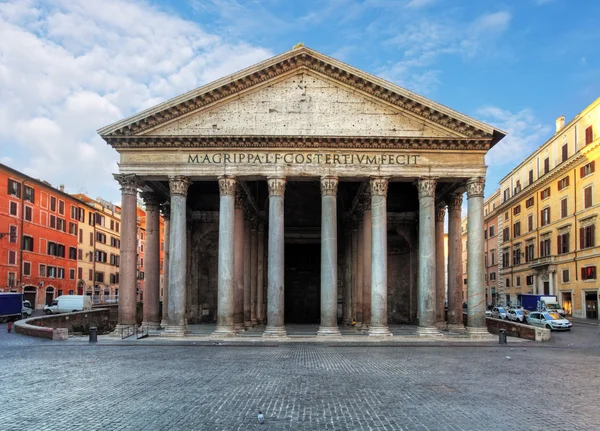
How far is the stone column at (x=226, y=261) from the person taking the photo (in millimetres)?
26688

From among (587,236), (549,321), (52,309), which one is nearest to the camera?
(549,321)

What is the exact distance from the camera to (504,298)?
64.4 m

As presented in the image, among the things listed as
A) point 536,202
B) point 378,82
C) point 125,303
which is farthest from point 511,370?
point 536,202

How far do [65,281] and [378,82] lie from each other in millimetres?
44493

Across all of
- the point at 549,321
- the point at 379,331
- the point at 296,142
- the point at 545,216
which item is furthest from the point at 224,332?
the point at 545,216

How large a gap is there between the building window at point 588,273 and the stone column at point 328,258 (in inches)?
993

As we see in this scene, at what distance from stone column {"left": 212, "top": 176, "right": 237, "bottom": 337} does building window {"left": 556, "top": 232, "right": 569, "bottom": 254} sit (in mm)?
32031

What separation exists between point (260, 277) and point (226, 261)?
10003 millimetres

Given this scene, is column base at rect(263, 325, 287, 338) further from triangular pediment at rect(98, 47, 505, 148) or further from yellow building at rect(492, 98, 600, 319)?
yellow building at rect(492, 98, 600, 319)

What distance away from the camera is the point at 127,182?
27031 millimetres

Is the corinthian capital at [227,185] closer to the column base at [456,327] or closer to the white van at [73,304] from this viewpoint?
the column base at [456,327]

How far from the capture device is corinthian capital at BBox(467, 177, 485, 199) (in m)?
27.1

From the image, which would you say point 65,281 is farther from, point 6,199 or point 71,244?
point 6,199

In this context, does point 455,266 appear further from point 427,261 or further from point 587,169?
point 587,169
